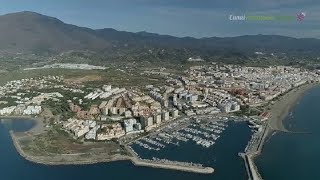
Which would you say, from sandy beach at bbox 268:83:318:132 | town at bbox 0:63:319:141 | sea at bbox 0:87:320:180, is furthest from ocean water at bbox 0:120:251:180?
sandy beach at bbox 268:83:318:132

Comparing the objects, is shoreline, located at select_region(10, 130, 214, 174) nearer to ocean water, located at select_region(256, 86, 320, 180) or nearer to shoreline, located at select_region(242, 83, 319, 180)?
shoreline, located at select_region(242, 83, 319, 180)

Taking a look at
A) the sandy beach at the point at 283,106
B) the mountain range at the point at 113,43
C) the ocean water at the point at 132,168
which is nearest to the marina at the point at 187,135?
the ocean water at the point at 132,168

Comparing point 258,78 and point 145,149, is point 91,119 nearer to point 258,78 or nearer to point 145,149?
point 145,149

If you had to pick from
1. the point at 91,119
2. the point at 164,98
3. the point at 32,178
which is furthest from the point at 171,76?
the point at 32,178

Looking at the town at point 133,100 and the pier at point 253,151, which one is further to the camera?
the town at point 133,100

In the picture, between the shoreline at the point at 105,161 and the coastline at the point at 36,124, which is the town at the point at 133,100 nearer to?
the coastline at the point at 36,124

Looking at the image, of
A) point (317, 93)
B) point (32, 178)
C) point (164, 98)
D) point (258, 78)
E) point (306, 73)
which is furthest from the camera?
point (306, 73)

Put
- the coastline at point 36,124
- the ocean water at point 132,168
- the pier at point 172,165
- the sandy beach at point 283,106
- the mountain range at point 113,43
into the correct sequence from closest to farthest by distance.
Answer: the ocean water at point 132,168
the pier at point 172,165
the coastline at point 36,124
the sandy beach at point 283,106
the mountain range at point 113,43

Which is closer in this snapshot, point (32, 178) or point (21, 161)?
point (32, 178)
